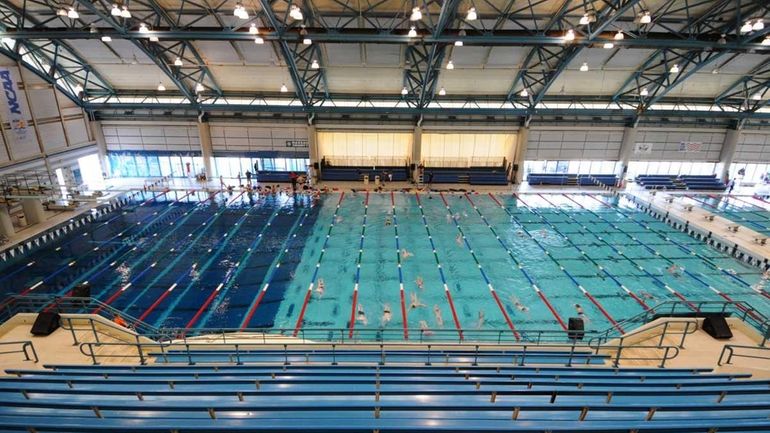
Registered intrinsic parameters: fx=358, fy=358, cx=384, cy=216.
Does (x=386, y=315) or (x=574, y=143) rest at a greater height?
(x=574, y=143)

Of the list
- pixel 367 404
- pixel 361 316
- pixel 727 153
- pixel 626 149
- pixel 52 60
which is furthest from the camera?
pixel 727 153

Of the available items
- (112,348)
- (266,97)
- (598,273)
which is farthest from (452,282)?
(266,97)

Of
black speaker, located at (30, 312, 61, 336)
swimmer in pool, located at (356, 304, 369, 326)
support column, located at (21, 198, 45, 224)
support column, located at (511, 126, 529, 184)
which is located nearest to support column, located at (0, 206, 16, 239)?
support column, located at (21, 198, 45, 224)

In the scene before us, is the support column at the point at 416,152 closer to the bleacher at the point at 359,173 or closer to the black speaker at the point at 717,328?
the bleacher at the point at 359,173

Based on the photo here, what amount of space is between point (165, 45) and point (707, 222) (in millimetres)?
33758

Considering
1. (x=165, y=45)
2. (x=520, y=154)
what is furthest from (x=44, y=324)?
(x=520, y=154)

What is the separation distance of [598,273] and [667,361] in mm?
7944

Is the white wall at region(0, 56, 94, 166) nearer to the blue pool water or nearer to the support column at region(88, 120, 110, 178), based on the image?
the support column at region(88, 120, 110, 178)

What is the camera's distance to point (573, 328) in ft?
31.5

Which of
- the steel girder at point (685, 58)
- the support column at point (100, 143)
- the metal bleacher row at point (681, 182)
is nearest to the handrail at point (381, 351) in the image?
the steel girder at point (685, 58)

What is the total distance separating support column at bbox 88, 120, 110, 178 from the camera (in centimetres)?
2825

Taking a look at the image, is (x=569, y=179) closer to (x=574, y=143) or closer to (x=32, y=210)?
(x=574, y=143)

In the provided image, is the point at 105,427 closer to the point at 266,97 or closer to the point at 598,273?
the point at 598,273

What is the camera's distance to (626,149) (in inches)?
1184
